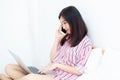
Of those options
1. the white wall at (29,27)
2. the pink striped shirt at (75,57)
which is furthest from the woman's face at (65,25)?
the white wall at (29,27)

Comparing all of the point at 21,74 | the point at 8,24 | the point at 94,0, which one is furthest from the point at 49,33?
the point at 94,0

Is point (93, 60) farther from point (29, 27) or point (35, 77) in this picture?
point (29, 27)

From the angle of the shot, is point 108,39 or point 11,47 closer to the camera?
point 108,39

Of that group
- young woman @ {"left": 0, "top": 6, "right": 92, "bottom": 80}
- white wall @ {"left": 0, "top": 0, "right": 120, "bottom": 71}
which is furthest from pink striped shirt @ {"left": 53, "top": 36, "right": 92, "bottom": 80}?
white wall @ {"left": 0, "top": 0, "right": 120, "bottom": 71}

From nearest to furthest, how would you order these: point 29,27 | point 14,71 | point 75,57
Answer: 1. point 75,57
2. point 14,71
3. point 29,27

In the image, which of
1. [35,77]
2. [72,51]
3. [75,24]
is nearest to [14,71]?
[35,77]

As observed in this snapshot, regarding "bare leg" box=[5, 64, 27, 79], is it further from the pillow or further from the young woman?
the pillow

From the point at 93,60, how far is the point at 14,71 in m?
0.66

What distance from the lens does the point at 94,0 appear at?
171 centimetres

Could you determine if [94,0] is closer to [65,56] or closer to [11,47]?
[65,56]

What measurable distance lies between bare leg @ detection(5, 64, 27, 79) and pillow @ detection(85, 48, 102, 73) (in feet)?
1.88

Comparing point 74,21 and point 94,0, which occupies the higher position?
point 94,0

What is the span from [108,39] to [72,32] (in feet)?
0.90

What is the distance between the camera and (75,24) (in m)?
1.72
